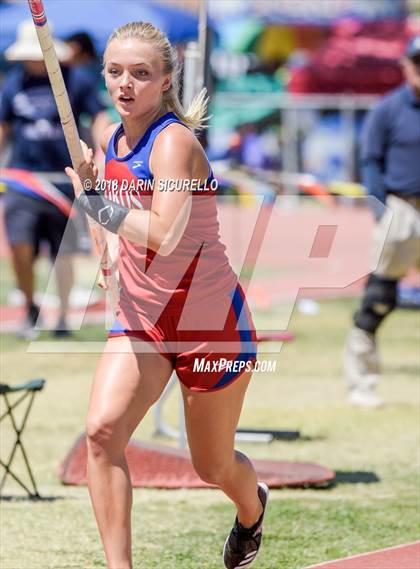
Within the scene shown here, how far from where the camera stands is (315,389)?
917 cm

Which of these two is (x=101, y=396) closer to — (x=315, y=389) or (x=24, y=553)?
(x=24, y=553)

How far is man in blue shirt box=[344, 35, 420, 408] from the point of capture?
28.4 ft

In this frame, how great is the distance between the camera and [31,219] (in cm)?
1091

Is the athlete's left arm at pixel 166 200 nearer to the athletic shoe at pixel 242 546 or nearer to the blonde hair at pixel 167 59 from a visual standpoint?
the blonde hair at pixel 167 59

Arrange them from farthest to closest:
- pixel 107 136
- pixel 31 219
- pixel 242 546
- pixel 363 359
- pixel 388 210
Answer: pixel 31 219
pixel 388 210
pixel 363 359
pixel 242 546
pixel 107 136

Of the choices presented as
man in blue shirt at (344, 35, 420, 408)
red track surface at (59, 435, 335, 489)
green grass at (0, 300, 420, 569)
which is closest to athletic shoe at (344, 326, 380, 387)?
man in blue shirt at (344, 35, 420, 408)

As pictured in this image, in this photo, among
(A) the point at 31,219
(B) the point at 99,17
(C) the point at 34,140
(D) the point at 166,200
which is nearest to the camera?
(D) the point at 166,200

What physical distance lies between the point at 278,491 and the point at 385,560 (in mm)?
1288

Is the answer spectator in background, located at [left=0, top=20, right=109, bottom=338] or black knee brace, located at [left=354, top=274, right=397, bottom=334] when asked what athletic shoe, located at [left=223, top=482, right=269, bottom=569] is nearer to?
black knee brace, located at [left=354, top=274, right=397, bottom=334]

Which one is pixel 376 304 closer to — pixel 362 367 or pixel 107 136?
pixel 362 367

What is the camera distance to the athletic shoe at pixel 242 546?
16.7ft

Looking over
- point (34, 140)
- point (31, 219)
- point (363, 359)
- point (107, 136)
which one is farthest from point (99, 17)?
point (107, 136)

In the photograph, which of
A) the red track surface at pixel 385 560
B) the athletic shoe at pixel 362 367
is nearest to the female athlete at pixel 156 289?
the red track surface at pixel 385 560

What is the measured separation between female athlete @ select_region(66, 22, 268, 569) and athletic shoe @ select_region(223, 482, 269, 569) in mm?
368
